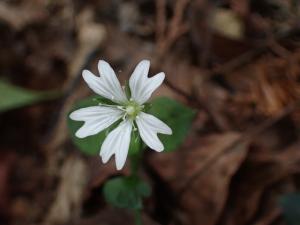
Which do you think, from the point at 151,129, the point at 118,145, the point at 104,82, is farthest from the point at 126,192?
the point at 104,82

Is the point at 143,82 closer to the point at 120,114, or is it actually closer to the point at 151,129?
the point at 151,129

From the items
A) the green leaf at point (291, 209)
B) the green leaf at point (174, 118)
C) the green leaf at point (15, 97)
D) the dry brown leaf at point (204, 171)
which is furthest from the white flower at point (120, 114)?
the green leaf at point (15, 97)

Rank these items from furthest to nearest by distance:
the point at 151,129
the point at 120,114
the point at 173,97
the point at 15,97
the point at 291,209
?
the point at 15,97, the point at 173,97, the point at 291,209, the point at 120,114, the point at 151,129

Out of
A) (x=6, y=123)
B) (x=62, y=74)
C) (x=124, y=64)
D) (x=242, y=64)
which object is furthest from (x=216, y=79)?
(x=6, y=123)

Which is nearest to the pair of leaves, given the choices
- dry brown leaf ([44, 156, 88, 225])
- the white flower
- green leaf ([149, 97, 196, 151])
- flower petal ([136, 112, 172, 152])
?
green leaf ([149, 97, 196, 151])

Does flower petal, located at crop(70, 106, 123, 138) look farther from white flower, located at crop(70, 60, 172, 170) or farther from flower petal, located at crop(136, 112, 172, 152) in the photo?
flower petal, located at crop(136, 112, 172, 152)
